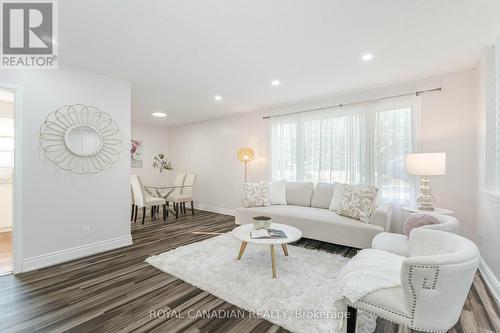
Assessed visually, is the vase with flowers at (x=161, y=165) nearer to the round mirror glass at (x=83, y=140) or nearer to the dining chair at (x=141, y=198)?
the dining chair at (x=141, y=198)

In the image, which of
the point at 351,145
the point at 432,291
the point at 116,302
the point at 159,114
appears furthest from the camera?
the point at 159,114

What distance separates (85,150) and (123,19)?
1.85 m

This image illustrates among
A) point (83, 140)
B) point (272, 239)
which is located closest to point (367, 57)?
point (272, 239)

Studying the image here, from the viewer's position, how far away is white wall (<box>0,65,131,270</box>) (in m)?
2.54

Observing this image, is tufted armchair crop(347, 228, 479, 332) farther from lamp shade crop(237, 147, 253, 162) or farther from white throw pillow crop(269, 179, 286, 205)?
lamp shade crop(237, 147, 253, 162)

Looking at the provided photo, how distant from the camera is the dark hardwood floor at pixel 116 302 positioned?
1.65 m

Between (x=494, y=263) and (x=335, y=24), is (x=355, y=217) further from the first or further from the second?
(x=335, y=24)

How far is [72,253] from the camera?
2.84m

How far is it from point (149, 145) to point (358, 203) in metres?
5.77

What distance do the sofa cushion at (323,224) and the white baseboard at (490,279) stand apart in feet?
3.25

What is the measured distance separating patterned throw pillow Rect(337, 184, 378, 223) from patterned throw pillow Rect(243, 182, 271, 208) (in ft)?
4.42

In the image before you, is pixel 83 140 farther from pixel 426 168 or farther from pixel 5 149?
pixel 426 168

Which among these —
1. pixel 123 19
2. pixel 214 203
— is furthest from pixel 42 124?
pixel 214 203

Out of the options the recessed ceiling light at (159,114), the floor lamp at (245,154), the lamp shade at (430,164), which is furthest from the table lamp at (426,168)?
the recessed ceiling light at (159,114)
